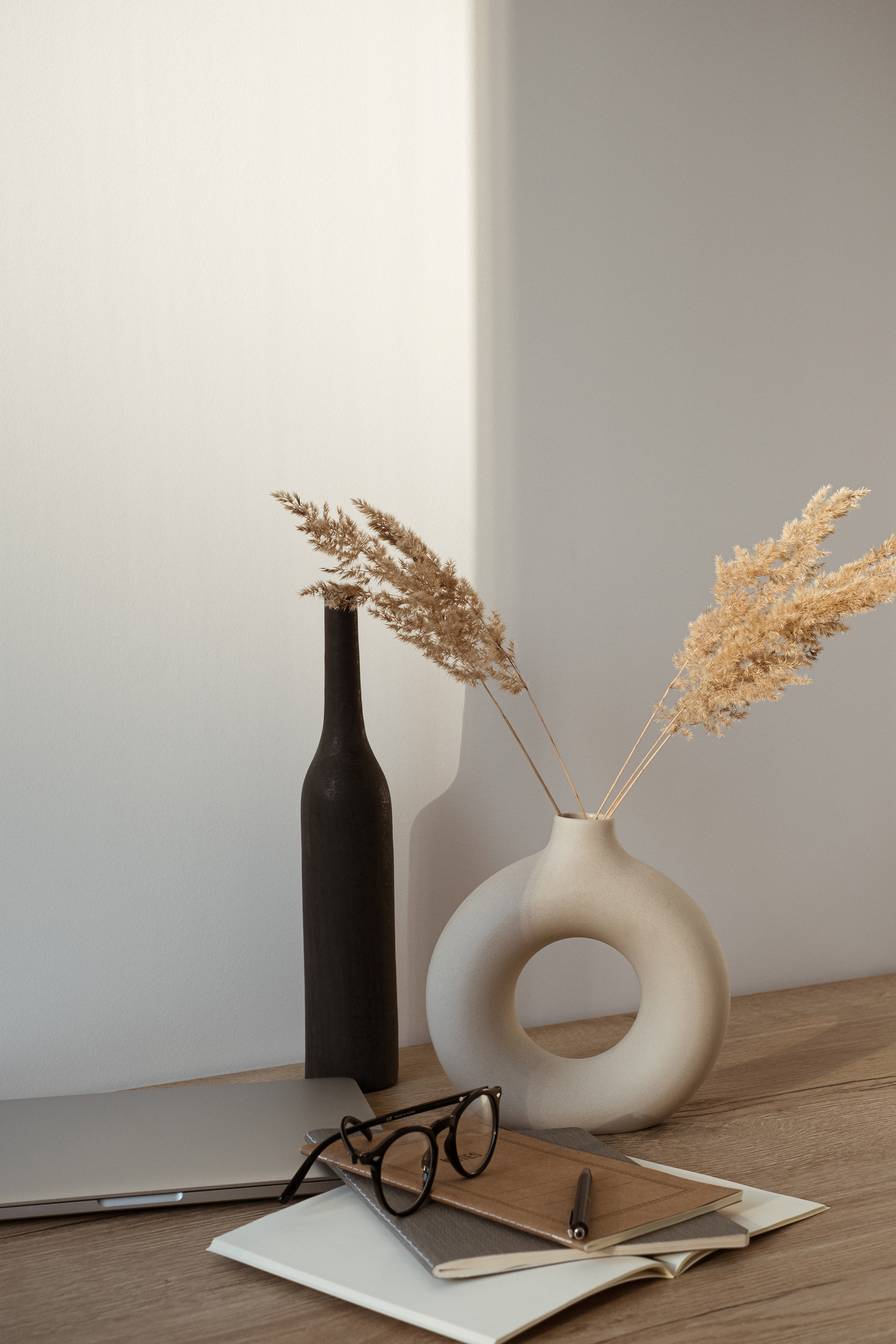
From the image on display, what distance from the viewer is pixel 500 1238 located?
0.57 meters

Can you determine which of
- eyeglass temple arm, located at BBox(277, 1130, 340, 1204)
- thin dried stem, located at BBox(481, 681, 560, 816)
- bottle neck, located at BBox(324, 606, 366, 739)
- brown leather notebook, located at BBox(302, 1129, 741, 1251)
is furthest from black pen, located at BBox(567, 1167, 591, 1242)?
bottle neck, located at BBox(324, 606, 366, 739)

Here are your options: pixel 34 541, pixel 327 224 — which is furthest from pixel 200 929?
pixel 327 224

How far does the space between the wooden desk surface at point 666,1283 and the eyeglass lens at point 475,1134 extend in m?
0.11

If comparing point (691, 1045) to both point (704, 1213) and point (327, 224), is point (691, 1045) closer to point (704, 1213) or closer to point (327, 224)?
point (704, 1213)

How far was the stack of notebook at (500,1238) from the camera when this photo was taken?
54cm

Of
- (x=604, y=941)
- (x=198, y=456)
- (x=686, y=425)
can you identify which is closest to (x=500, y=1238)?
(x=604, y=941)

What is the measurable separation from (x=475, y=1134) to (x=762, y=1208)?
0.19 meters

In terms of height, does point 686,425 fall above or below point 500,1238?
above

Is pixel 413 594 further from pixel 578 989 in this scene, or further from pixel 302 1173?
pixel 578 989

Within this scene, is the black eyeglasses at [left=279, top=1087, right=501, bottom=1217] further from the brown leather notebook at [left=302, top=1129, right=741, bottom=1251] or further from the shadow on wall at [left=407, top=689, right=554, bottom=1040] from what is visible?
the shadow on wall at [left=407, top=689, right=554, bottom=1040]

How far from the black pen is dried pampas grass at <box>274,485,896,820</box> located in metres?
0.28

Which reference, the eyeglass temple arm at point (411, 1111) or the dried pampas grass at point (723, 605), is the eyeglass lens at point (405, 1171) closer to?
the eyeglass temple arm at point (411, 1111)

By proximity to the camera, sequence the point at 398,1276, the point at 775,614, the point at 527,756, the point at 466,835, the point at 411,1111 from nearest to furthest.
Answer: the point at 398,1276 → the point at 411,1111 → the point at 775,614 → the point at 527,756 → the point at 466,835

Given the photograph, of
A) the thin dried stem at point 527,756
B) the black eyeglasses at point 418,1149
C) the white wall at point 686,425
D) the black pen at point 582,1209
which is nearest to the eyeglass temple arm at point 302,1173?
the black eyeglasses at point 418,1149
